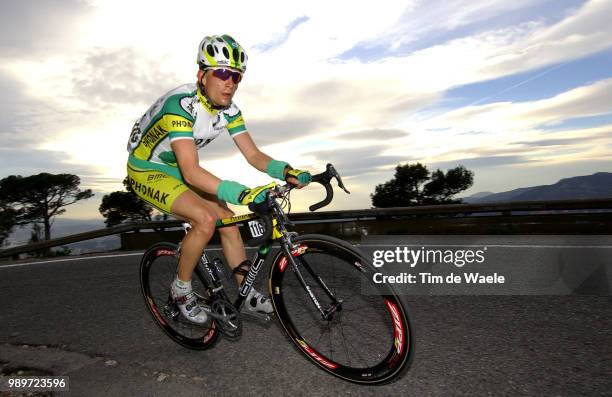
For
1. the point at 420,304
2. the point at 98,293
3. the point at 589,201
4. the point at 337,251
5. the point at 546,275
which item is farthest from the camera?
the point at 589,201

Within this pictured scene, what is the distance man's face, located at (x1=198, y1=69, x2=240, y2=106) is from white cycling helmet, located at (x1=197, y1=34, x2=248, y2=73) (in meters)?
0.08

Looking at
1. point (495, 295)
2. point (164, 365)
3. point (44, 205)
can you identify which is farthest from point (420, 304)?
point (44, 205)

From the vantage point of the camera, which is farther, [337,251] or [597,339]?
[597,339]

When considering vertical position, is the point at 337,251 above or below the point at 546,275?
above

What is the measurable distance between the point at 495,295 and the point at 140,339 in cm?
363

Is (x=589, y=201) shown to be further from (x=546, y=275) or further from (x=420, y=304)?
(x=420, y=304)

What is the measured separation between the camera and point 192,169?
316 centimetres

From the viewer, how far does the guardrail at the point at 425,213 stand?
8602mm

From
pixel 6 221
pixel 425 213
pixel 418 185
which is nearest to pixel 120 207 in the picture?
pixel 6 221

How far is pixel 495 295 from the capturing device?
14.8 ft

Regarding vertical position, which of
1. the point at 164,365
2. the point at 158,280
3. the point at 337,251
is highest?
the point at 337,251

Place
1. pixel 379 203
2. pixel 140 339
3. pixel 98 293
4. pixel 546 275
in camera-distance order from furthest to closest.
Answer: pixel 379 203 → pixel 98 293 → pixel 546 275 → pixel 140 339

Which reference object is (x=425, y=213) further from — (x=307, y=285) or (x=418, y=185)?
(x=418, y=185)

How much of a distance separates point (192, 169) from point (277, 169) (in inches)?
26.4
